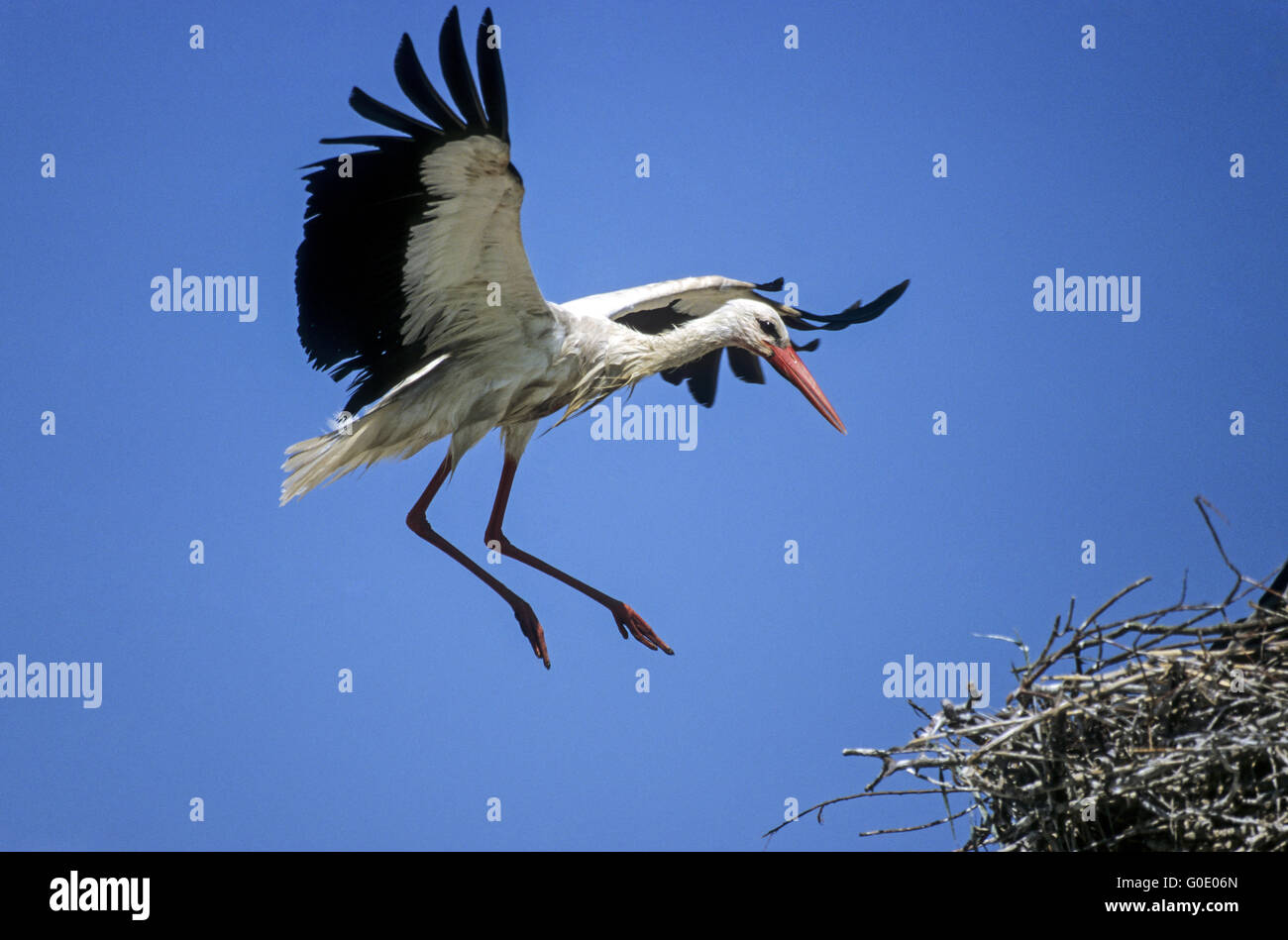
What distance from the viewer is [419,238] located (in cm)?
430

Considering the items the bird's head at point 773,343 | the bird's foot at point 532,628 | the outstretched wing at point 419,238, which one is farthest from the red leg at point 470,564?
the bird's head at point 773,343

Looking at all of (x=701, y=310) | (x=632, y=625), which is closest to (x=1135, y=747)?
(x=632, y=625)

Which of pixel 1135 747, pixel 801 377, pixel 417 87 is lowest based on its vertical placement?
pixel 1135 747

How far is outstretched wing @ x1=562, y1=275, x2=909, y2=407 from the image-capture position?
17.6ft

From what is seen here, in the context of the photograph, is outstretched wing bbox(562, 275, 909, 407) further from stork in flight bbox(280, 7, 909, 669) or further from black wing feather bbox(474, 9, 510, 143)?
black wing feather bbox(474, 9, 510, 143)

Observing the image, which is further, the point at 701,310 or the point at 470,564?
the point at 701,310

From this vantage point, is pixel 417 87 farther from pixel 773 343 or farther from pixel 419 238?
pixel 773 343

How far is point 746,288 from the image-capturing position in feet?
18.9

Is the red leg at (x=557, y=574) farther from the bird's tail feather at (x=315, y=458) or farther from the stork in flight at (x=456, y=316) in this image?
the bird's tail feather at (x=315, y=458)

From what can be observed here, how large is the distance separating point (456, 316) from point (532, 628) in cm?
113

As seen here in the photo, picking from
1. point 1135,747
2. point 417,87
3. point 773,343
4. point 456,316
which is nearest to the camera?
point 1135,747
